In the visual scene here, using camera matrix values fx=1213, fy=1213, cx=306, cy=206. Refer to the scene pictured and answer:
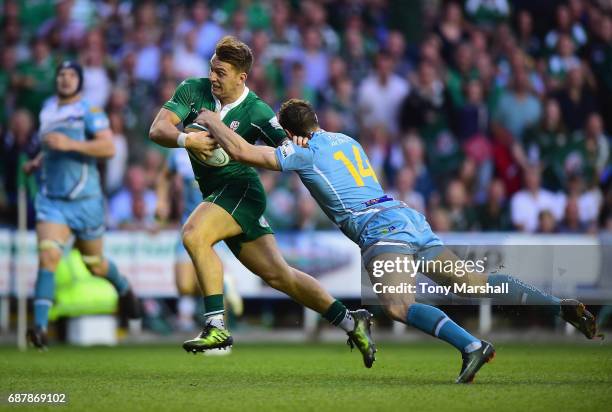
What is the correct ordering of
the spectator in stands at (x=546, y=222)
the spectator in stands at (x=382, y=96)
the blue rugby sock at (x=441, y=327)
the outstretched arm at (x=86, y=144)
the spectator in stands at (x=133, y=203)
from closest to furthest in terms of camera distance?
the blue rugby sock at (x=441, y=327) → the outstretched arm at (x=86, y=144) → the spectator in stands at (x=546, y=222) → the spectator in stands at (x=133, y=203) → the spectator in stands at (x=382, y=96)

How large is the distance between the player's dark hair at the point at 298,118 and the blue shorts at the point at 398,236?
77 centimetres

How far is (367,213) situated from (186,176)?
15.6 ft

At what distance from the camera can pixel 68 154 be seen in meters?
11.9

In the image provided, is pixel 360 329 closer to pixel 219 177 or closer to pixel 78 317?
pixel 219 177

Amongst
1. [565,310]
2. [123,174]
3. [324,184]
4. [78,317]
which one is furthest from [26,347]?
[565,310]

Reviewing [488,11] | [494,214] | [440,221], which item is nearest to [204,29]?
[488,11]

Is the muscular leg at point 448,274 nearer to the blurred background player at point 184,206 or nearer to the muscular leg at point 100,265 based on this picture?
the blurred background player at point 184,206

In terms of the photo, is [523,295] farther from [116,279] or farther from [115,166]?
[115,166]

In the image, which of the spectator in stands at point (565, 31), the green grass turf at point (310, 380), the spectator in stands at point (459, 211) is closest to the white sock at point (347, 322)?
the green grass turf at point (310, 380)

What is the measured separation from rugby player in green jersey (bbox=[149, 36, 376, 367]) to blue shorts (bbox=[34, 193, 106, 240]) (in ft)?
10.9

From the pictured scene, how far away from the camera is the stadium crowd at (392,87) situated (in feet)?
49.8

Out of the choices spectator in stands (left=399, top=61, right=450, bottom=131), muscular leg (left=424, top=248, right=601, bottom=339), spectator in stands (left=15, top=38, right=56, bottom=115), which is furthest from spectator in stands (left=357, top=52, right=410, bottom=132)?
muscular leg (left=424, top=248, right=601, bottom=339)

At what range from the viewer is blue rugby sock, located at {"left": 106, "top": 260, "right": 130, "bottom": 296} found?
12227 millimetres

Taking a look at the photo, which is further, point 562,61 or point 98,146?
point 562,61
